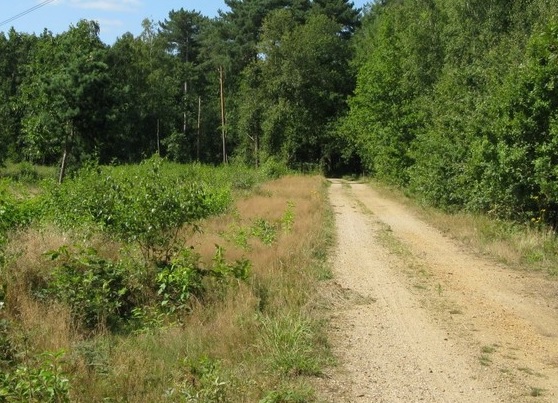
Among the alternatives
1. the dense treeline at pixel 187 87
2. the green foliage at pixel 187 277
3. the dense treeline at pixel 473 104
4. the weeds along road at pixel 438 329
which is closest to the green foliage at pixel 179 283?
the green foliage at pixel 187 277

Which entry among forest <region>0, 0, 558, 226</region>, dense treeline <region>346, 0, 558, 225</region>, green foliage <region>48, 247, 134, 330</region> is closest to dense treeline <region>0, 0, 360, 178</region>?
forest <region>0, 0, 558, 226</region>

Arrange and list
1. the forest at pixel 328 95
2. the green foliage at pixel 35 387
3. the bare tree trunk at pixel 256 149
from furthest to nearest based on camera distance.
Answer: the bare tree trunk at pixel 256 149, the forest at pixel 328 95, the green foliage at pixel 35 387

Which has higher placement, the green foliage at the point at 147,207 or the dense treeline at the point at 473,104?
the dense treeline at the point at 473,104

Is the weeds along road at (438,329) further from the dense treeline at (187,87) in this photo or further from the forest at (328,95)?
the dense treeline at (187,87)

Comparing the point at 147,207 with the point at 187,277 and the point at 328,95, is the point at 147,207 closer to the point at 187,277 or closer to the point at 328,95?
the point at 187,277

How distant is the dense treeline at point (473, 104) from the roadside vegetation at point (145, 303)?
692 centimetres

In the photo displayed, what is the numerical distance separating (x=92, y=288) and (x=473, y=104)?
16013 mm

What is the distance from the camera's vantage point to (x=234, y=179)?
35500 mm

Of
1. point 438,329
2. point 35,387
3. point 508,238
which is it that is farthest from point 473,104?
point 35,387

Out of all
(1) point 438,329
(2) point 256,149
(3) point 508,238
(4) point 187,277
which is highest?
(2) point 256,149

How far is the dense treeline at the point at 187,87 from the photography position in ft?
142

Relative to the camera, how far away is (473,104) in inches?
808

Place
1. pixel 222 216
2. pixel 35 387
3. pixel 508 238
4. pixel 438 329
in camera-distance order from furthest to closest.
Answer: pixel 222 216 → pixel 508 238 → pixel 438 329 → pixel 35 387

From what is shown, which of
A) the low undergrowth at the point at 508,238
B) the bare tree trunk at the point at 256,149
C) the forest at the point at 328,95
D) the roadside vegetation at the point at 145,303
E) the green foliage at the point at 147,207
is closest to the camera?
the roadside vegetation at the point at 145,303
